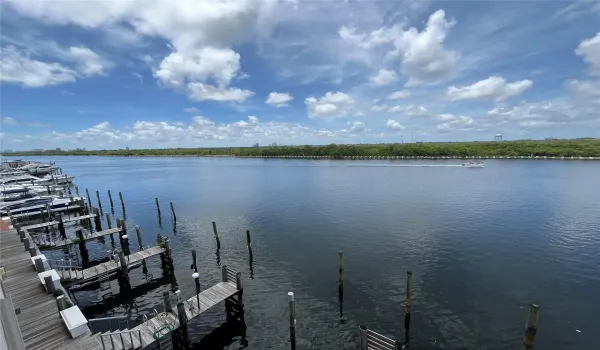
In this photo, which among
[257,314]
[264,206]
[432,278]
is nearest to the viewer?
[257,314]

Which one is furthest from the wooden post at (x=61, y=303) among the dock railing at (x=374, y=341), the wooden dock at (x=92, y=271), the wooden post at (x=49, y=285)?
the dock railing at (x=374, y=341)

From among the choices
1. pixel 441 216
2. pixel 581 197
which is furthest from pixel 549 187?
pixel 441 216

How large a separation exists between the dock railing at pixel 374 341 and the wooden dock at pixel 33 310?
12520mm

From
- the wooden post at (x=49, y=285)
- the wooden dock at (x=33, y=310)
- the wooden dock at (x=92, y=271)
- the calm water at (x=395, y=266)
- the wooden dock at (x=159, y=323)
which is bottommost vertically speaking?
the calm water at (x=395, y=266)

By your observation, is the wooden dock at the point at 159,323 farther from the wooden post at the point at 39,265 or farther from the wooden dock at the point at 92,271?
the wooden post at the point at 39,265

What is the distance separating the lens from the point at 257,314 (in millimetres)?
21234

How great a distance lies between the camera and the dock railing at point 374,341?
47.6ft

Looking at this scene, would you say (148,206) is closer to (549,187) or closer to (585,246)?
(585,246)

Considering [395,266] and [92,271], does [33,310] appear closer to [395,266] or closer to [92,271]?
[92,271]

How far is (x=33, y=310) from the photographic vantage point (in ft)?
53.9

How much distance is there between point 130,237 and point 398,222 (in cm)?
3713

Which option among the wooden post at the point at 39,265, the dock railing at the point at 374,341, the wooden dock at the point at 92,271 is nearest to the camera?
the dock railing at the point at 374,341

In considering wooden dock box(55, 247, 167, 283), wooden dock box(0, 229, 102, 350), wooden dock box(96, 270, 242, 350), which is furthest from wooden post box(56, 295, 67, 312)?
wooden dock box(55, 247, 167, 283)

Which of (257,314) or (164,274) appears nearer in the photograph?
(257,314)
